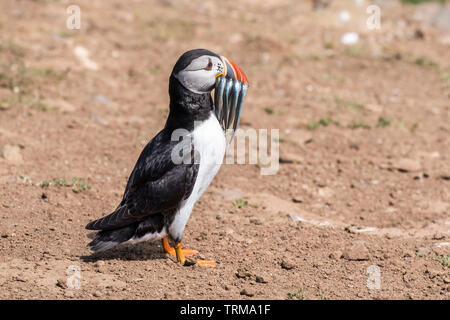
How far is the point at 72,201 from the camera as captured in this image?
254 inches

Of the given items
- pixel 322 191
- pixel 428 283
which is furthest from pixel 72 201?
pixel 428 283

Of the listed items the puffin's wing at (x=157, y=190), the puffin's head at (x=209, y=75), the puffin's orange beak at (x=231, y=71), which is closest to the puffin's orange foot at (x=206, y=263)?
the puffin's wing at (x=157, y=190)

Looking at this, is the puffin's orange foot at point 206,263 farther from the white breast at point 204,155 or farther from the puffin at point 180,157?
the white breast at point 204,155

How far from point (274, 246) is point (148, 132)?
10.8 feet

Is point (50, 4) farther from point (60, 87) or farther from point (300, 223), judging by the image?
point (300, 223)

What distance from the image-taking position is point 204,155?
503 centimetres

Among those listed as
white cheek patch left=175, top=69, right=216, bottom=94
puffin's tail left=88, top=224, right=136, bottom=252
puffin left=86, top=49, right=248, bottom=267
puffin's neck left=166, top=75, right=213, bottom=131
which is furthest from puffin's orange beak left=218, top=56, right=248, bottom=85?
puffin's tail left=88, top=224, right=136, bottom=252

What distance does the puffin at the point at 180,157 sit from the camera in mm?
4969

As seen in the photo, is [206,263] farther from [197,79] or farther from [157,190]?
[197,79]

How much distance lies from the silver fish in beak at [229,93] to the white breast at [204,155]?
0.15 m

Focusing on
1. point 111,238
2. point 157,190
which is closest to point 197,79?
point 157,190

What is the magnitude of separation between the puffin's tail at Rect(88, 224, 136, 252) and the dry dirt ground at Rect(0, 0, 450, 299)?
188 mm

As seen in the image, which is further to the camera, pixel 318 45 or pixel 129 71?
pixel 318 45

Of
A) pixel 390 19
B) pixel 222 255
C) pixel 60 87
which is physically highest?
pixel 390 19
